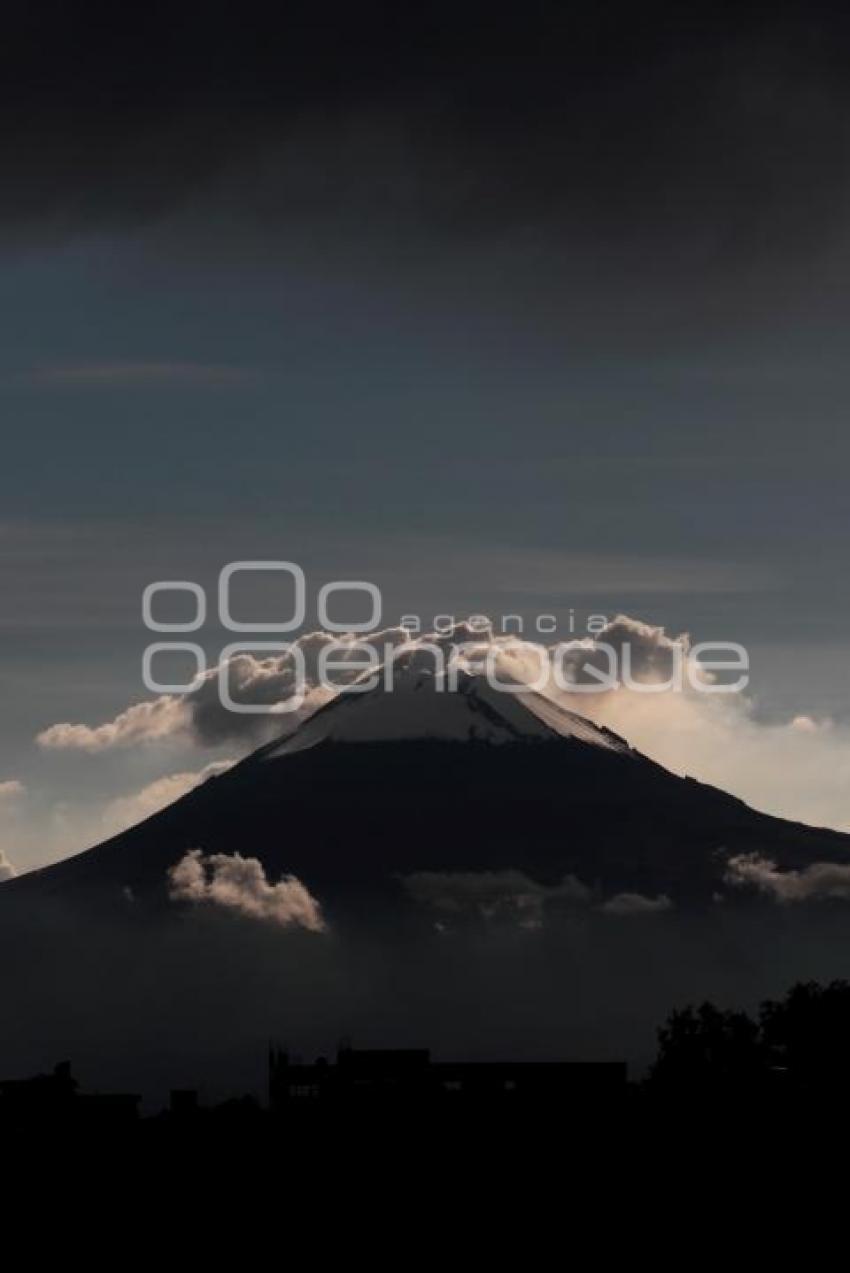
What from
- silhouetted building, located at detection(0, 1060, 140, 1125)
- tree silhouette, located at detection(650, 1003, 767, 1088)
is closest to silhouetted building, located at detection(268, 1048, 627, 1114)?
silhouetted building, located at detection(0, 1060, 140, 1125)

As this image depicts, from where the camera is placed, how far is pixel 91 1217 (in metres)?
73.0

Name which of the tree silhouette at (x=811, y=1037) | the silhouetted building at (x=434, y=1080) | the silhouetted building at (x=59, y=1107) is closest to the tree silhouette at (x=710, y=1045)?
the tree silhouette at (x=811, y=1037)

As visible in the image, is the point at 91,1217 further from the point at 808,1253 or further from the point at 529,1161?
the point at 808,1253

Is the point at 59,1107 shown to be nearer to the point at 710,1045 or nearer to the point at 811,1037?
the point at 710,1045

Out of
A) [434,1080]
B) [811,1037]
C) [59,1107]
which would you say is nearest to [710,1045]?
[811,1037]

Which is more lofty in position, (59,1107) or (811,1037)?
(811,1037)

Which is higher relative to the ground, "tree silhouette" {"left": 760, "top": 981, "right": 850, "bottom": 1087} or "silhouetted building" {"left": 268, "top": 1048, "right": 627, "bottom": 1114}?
"tree silhouette" {"left": 760, "top": 981, "right": 850, "bottom": 1087}

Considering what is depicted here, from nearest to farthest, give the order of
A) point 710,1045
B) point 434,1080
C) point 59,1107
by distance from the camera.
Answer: point 59,1107, point 434,1080, point 710,1045

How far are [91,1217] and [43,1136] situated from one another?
6107 millimetres

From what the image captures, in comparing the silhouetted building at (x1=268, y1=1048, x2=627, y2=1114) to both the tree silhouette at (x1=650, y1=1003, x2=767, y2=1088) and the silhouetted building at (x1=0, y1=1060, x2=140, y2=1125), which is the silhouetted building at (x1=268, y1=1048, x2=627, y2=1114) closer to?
the silhouetted building at (x1=0, y1=1060, x2=140, y2=1125)

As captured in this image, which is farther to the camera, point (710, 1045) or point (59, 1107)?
point (710, 1045)

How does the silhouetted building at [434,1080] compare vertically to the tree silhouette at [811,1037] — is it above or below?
below

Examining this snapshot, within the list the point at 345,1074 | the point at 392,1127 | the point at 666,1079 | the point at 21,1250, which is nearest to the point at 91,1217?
the point at 21,1250

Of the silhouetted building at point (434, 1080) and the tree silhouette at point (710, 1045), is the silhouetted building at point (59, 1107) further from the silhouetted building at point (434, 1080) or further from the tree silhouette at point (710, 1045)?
the tree silhouette at point (710, 1045)
